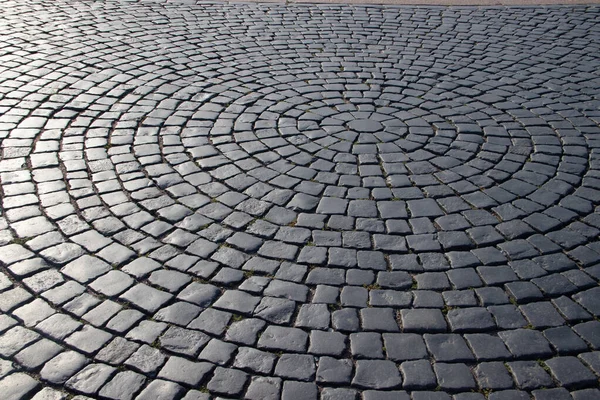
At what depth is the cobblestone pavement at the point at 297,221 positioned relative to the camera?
10.9ft

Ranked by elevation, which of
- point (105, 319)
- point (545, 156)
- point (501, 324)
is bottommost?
point (545, 156)

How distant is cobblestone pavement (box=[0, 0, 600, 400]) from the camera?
10.9 ft

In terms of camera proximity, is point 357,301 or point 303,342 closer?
point 303,342

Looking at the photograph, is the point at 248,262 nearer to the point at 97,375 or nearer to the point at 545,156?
the point at 97,375

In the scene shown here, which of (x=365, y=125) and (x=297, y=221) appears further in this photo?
(x=365, y=125)

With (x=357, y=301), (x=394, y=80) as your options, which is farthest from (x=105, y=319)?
(x=394, y=80)

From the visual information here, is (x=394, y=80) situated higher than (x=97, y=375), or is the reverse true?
(x=97, y=375)

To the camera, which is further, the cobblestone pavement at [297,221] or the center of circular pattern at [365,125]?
the center of circular pattern at [365,125]

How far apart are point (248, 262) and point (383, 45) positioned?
5049 mm

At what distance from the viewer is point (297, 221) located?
4551 millimetres

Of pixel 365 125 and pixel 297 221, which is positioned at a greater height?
pixel 297 221

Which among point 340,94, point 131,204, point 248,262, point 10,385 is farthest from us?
point 340,94

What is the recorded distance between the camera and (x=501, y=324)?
3.61 metres

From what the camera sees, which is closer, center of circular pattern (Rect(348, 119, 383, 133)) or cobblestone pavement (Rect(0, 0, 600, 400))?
cobblestone pavement (Rect(0, 0, 600, 400))
